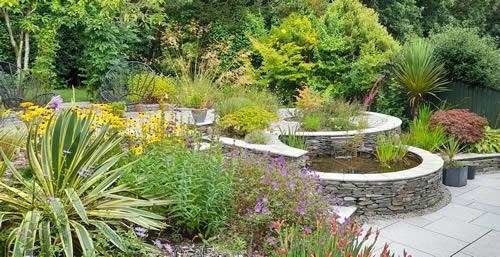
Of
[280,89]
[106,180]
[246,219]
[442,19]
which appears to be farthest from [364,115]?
[442,19]

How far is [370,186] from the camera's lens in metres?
4.89

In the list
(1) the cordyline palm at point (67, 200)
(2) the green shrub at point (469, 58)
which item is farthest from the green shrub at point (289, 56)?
(1) the cordyline palm at point (67, 200)

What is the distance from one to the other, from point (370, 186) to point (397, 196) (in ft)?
1.19

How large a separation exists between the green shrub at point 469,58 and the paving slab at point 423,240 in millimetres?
4321

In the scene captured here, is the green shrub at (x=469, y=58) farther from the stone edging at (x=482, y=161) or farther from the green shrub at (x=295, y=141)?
the green shrub at (x=295, y=141)

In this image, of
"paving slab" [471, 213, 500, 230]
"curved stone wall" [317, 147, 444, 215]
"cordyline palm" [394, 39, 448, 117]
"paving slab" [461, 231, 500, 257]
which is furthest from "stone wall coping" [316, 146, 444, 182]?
"cordyline palm" [394, 39, 448, 117]

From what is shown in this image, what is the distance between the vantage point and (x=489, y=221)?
4910mm

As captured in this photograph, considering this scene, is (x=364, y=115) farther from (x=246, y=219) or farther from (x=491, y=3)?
(x=491, y=3)

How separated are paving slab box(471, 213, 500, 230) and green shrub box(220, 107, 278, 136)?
9.42 feet

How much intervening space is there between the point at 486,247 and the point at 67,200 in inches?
144

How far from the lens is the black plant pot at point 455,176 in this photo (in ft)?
20.2

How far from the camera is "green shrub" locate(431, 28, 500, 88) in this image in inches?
303

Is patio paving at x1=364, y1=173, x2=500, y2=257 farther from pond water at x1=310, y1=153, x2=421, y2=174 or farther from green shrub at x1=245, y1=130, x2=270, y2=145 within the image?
green shrub at x1=245, y1=130, x2=270, y2=145

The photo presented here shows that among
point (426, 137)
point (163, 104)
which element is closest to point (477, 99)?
point (426, 137)
